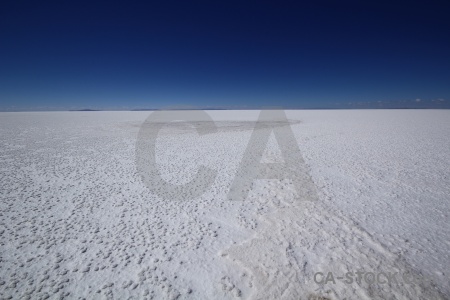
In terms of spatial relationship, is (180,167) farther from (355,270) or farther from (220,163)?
(355,270)

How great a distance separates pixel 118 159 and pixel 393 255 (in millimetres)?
9265

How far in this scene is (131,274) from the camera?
3.23 m


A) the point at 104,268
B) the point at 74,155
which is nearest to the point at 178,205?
the point at 104,268

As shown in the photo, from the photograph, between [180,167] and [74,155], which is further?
[74,155]

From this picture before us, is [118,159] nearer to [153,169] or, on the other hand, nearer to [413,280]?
[153,169]

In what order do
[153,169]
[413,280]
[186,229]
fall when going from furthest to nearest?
[153,169], [186,229], [413,280]

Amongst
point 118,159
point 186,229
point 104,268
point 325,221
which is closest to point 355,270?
point 325,221

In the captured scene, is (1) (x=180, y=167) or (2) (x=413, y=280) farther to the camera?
(1) (x=180, y=167)

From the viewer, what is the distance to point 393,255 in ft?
11.7

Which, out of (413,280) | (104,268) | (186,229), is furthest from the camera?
(186,229)

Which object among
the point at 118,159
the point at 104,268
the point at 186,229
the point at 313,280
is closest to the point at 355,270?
the point at 313,280

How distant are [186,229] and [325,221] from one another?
277 centimetres

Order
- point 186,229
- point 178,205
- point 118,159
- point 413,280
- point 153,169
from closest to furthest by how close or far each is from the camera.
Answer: point 413,280 → point 186,229 → point 178,205 → point 153,169 → point 118,159

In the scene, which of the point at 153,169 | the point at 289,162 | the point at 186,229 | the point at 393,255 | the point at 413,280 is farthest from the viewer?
the point at 289,162
